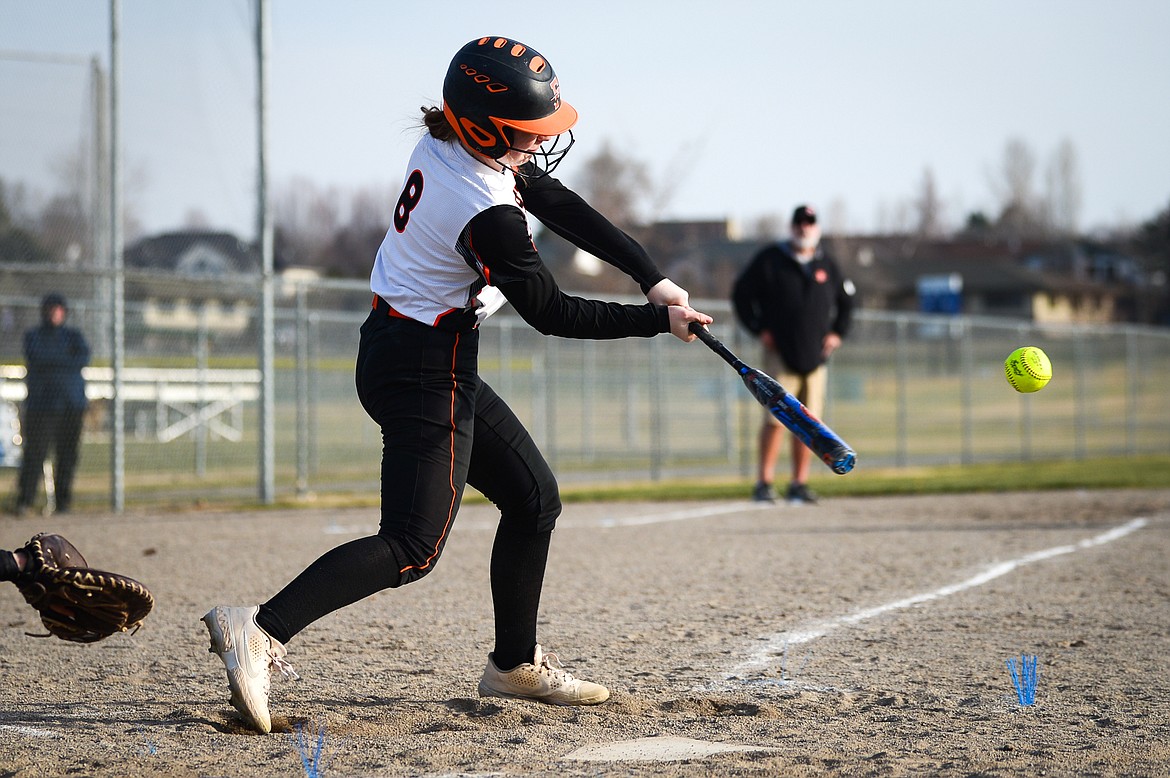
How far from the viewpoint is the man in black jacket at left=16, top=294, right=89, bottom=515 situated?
36.9 ft

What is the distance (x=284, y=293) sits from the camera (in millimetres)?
14531

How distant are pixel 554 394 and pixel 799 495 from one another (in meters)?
6.83

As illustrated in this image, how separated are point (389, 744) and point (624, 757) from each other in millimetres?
681

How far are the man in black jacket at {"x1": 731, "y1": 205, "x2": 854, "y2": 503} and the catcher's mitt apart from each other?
7322mm

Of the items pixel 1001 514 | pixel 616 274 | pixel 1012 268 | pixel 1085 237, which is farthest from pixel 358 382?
pixel 1085 237

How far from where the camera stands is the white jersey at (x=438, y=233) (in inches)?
143

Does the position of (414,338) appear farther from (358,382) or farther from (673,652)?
(673,652)

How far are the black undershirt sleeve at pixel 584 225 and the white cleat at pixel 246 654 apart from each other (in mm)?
1509

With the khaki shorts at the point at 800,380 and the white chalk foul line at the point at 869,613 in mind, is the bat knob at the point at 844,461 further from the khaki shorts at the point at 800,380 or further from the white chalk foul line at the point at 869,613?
the khaki shorts at the point at 800,380

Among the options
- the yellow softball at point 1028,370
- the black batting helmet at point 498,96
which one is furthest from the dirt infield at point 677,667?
the black batting helmet at point 498,96

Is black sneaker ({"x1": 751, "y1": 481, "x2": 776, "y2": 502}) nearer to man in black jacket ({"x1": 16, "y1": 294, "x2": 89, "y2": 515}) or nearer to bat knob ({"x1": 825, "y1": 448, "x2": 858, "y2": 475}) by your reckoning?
man in black jacket ({"x1": 16, "y1": 294, "x2": 89, "y2": 515})

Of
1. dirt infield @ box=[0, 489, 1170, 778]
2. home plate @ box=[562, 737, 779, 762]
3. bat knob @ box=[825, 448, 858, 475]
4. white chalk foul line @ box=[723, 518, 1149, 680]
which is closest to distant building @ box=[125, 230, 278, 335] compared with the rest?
dirt infield @ box=[0, 489, 1170, 778]

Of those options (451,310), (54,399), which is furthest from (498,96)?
A: (54,399)

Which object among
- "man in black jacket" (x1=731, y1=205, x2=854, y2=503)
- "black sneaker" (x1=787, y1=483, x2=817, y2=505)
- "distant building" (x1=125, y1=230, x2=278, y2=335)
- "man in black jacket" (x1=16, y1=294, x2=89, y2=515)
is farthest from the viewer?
"distant building" (x1=125, y1=230, x2=278, y2=335)
